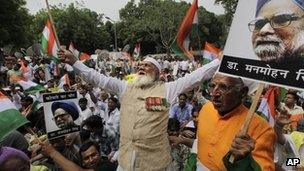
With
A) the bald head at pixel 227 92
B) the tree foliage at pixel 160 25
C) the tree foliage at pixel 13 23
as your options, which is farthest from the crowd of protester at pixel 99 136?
the tree foliage at pixel 160 25

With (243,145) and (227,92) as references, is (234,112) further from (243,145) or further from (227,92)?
(243,145)

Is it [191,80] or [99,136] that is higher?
[191,80]

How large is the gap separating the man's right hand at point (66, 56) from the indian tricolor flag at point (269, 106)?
8.17 ft

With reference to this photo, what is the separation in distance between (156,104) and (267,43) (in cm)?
265

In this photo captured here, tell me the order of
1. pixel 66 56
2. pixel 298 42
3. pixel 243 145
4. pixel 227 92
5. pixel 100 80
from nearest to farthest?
pixel 298 42
pixel 243 145
pixel 227 92
pixel 66 56
pixel 100 80

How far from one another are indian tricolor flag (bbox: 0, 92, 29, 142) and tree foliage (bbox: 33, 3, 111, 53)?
170ft

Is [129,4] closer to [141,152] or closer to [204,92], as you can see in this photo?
[204,92]

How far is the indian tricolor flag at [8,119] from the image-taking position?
348 cm

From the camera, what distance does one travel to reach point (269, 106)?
260 inches

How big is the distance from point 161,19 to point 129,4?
15639 mm

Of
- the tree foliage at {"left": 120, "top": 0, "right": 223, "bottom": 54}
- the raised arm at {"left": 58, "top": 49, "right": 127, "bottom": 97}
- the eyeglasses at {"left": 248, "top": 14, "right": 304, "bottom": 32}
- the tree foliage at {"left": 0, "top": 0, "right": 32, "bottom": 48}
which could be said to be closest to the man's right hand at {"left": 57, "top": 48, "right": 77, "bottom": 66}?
the raised arm at {"left": 58, "top": 49, "right": 127, "bottom": 97}

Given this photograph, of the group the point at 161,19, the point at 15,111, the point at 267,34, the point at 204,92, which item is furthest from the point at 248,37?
the point at 161,19

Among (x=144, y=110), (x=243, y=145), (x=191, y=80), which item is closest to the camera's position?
(x=243, y=145)

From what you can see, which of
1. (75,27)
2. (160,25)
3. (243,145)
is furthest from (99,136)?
(160,25)
